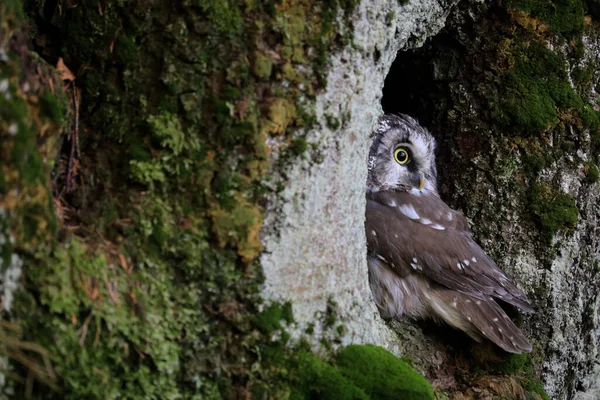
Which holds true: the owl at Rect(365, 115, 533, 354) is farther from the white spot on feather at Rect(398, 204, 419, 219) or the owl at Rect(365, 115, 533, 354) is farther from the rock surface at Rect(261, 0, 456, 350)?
the rock surface at Rect(261, 0, 456, 350)

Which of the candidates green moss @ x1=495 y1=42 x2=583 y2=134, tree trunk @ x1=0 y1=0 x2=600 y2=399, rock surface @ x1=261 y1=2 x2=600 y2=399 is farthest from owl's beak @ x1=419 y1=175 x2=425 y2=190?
tree trunk @ x1=0 y1=0 x2=600 y2=399

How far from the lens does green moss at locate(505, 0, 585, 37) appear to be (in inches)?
149

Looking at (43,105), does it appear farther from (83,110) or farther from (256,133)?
(256,133)

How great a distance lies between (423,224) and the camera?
3.83 metres

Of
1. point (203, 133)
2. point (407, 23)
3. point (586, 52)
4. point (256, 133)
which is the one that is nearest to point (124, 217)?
point (203, 133)

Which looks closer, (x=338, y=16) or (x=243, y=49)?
(x=243, y=49)

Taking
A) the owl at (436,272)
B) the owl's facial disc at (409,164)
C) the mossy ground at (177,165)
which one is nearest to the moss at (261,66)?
the mossy ground at (177,165)

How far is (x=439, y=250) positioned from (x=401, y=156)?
84cm

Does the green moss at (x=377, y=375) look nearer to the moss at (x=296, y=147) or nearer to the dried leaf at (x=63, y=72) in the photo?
the moss at (x=296, y=147)

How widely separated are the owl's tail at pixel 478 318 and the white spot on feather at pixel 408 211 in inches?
19.3

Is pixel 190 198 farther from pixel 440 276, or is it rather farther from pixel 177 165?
pixel 440 276

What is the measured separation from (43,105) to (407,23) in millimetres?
1943

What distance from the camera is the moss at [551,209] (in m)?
3.71

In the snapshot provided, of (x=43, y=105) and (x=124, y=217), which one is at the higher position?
(x=43, y=105)
